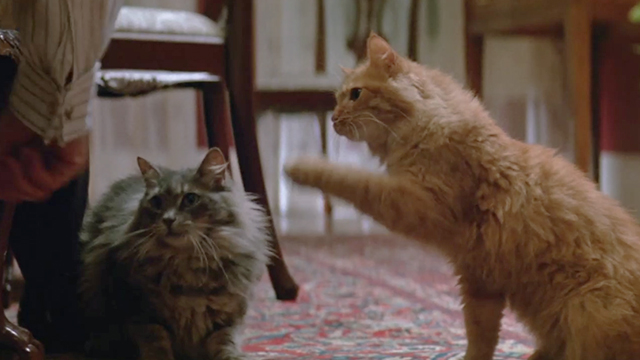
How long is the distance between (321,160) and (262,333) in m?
0.48

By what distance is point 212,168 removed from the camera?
4.32ft

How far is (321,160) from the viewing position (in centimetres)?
119

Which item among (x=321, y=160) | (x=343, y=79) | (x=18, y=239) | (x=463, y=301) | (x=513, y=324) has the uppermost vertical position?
(x=343, y=79)

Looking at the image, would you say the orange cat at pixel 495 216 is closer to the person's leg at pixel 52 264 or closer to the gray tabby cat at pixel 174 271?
the gray tabby cat at pixel 174 271

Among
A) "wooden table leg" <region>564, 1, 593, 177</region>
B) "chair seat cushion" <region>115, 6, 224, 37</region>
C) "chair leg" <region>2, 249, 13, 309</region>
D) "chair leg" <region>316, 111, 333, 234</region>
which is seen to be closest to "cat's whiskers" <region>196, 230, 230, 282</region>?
"chair seat cushion" <region>115, 6, 224, 37</region>

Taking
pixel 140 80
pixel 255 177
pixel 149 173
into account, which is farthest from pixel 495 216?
pixel 140 80

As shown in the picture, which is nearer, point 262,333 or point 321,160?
point 321,160

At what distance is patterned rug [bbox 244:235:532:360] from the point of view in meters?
1.37

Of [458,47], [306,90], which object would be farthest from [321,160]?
[458,47]

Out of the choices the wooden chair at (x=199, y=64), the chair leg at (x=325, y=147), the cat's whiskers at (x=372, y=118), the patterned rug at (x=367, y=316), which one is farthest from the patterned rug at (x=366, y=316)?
the chair leg at (x=325, y=147)

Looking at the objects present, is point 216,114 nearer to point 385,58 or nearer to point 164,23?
point 164,23

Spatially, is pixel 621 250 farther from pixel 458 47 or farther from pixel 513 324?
pixel 458 47

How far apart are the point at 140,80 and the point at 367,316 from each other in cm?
71

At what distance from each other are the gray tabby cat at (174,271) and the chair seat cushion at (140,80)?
309mm
